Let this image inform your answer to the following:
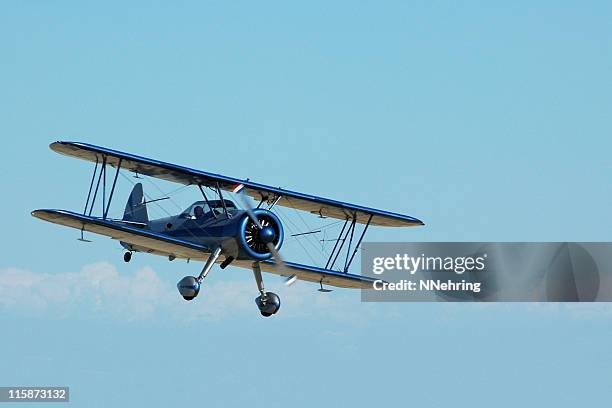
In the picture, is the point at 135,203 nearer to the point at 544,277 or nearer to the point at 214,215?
the point at 214,215

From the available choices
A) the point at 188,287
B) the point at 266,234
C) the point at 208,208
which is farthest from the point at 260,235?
the point at 188,287

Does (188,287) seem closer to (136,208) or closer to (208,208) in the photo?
(208,208)

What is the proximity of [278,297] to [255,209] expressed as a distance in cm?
237

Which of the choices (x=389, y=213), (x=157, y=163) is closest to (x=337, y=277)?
(x=389, y=213)

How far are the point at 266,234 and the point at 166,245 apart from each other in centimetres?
232

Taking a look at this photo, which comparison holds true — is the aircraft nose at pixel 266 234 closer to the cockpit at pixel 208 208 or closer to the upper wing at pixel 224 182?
the cockpit at pixel 208 208

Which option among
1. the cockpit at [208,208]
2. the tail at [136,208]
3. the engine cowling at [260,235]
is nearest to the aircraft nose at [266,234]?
the engine cowling at [260,235]

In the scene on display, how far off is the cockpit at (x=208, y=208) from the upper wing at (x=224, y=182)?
1.48 feet

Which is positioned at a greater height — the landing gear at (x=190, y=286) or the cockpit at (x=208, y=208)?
the cockpit at (x=208, y=208)

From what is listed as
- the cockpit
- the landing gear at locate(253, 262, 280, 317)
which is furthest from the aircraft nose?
the landing gear at locate(253, 262, 280, 317)

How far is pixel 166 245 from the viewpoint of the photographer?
35.4 metres

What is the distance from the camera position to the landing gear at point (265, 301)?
3628 centimetres

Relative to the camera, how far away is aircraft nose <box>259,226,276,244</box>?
1374 inches

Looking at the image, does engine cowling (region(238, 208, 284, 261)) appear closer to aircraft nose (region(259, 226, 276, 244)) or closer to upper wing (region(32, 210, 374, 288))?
aircraft nose (region(259, 226, 276, 244))
